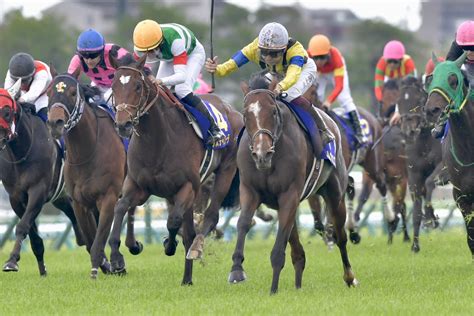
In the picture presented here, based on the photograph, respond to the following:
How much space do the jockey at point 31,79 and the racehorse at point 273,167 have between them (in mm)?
2965

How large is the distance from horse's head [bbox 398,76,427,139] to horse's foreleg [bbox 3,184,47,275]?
15.6 feet

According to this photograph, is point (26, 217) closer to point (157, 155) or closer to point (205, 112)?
point (157, 155)

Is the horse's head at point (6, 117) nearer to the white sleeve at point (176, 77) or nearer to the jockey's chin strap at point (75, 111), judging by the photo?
the jockey's chin strap at point (75, 111)

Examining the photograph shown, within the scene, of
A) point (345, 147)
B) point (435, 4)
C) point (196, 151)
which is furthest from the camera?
point (435, 4)

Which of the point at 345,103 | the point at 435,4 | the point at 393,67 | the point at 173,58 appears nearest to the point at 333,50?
the point at 345,103

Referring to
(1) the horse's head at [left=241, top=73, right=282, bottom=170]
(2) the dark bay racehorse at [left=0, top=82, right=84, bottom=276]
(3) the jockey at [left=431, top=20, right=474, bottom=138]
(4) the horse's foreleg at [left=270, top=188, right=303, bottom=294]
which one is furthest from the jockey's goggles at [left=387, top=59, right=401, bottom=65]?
(4) the horse's foreleg at [left=270, top=188, right=303, bottom=294]

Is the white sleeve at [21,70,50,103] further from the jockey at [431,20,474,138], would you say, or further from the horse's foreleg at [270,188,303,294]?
the jockey at [431,20,474,138]

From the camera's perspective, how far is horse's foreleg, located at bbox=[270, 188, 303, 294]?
396 inches

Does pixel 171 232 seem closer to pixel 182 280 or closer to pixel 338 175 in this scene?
pixel 182 280

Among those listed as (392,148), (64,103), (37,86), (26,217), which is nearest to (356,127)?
(392,148)

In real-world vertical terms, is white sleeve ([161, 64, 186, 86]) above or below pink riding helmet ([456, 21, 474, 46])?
below

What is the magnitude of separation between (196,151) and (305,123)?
1216mm

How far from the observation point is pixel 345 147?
1546 centimetres

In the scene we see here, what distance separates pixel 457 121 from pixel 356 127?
4618 mm
